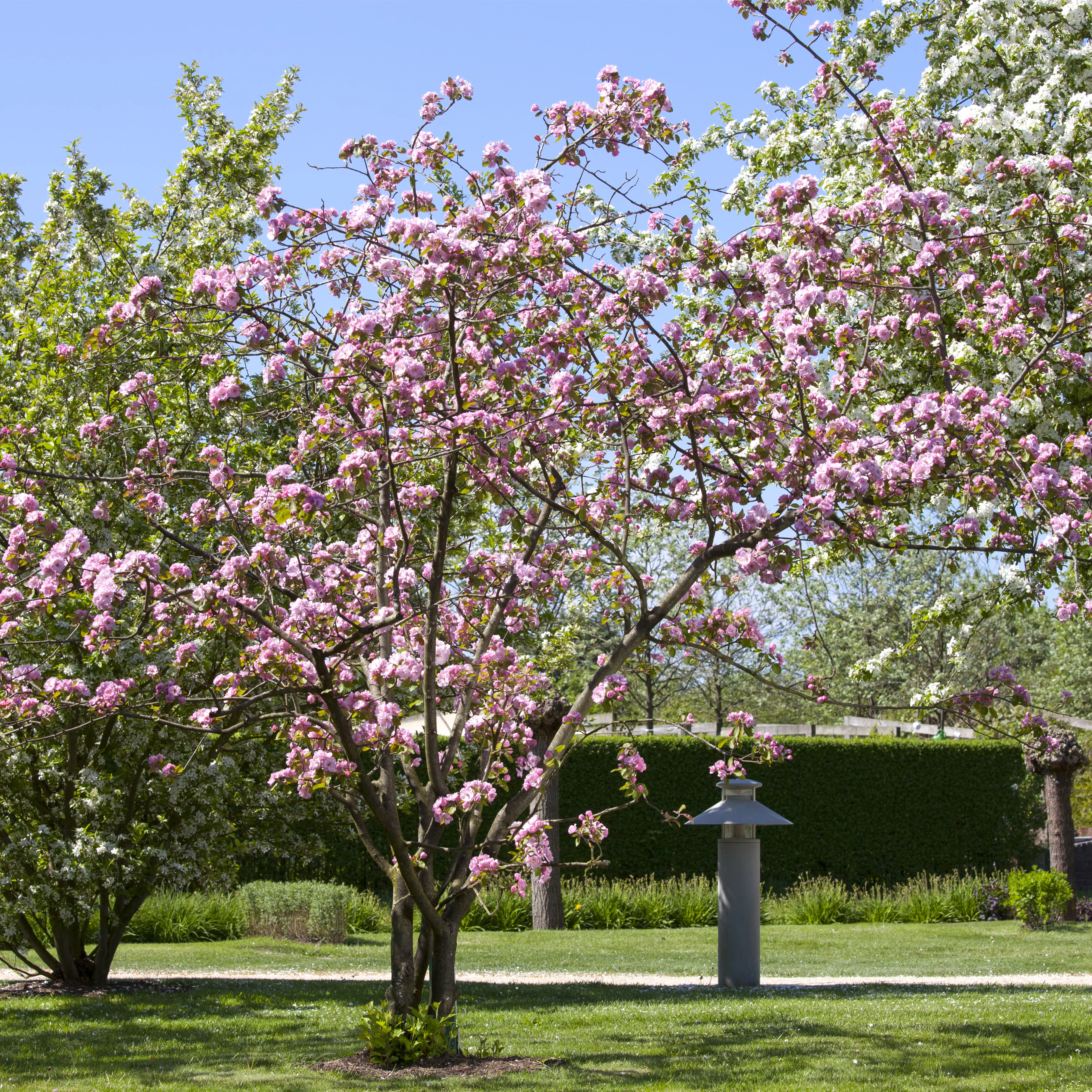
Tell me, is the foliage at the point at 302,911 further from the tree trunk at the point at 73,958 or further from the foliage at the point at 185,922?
the tree trunk at the point at 73,958

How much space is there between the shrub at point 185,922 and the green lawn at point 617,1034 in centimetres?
223

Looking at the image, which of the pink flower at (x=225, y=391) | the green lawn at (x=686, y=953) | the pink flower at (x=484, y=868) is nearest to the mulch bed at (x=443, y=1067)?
the pink flower at (x=484, y=868)

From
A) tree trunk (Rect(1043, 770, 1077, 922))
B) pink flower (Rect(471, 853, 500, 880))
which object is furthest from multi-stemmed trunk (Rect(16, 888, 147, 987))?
tree trunk (Rect(1043, 770, 1077, 922))

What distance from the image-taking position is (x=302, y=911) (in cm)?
1401

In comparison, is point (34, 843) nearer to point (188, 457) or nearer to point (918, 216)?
point (188, 457)

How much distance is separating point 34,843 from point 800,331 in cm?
701

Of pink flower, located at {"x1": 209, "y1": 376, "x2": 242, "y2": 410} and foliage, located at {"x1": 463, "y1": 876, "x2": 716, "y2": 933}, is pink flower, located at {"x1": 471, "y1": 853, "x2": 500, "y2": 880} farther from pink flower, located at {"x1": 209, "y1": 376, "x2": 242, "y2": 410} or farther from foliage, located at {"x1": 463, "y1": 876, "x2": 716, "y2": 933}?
foliage, located at {"x1": 463, "y1": 876, "x2": 716, "y2": 933}

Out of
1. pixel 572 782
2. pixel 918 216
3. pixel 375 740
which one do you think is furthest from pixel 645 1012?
pixel 572 782

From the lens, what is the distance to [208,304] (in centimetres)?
584

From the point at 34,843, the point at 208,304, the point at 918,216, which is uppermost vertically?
the point at 918,216

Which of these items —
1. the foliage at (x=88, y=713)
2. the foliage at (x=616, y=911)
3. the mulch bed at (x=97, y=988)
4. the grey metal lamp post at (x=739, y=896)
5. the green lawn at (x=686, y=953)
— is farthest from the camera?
the foliage at (x=616, y=911)

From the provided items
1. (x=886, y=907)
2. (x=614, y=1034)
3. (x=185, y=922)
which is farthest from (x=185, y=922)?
(x=886, y=907)

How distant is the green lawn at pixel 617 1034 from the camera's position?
6.18 meters

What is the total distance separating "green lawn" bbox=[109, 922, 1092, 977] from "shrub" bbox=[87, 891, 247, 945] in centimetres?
→ 27
